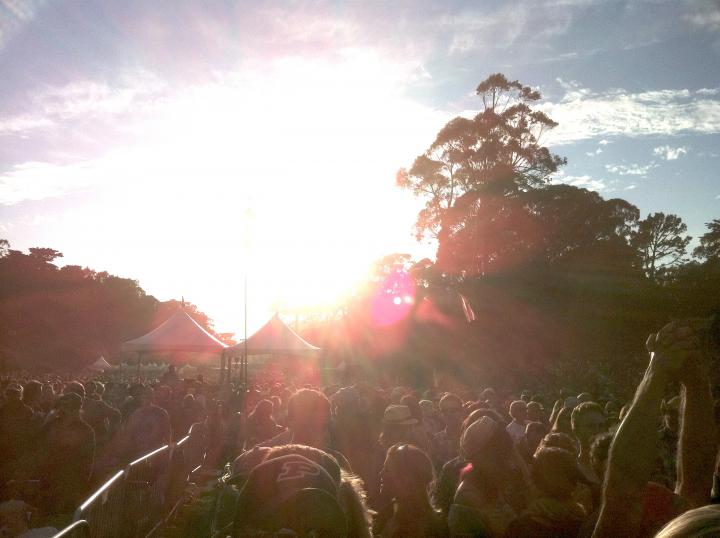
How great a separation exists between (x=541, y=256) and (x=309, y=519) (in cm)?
3028

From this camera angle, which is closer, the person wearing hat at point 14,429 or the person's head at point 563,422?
the person's head at point 563,422

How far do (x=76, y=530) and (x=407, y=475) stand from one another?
215cm

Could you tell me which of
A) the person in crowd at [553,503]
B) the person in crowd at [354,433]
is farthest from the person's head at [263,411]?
the person in crowd at [553,503]

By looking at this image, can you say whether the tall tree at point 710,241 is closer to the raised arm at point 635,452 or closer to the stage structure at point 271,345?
the stage structure at point 271,345

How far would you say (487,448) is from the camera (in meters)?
3.97

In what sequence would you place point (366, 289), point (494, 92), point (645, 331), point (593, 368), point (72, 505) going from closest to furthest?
1. point (72, 505)
2. point (593, 368)
3. point (645, 331)
4. point (494, 92)
5. point (366, 289)

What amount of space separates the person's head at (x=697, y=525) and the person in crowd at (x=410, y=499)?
2.43 meters

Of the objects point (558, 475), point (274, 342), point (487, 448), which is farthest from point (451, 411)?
point (274, 342)

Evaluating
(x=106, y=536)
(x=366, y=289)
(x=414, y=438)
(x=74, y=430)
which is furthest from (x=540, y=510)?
(x=366, y=289)

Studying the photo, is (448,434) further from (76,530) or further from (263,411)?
(76,530)

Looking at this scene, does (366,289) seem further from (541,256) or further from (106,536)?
(106,536)

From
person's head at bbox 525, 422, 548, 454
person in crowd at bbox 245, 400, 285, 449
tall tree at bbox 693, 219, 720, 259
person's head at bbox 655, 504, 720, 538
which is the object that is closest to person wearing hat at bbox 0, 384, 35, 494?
person in crowd at bbox 245, 400, 285, 449

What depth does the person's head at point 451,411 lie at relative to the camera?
9328 millimetres

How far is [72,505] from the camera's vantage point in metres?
6.77
